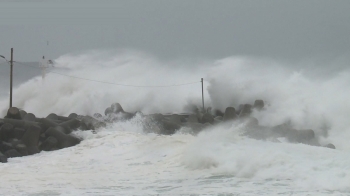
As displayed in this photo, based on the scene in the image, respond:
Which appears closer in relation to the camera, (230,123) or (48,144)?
(48,144)

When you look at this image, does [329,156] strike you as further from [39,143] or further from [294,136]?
[39,143]

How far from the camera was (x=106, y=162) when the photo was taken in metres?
11.1

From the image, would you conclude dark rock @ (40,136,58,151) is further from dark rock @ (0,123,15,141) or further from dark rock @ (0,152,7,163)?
dark rock @ (0,152,7,163)

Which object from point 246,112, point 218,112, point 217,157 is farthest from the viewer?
point 218,112

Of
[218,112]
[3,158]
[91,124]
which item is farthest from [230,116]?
[218,112]

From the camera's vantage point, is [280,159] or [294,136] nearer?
[280,159]

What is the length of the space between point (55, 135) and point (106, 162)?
271cm

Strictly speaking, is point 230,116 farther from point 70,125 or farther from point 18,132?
point 18,132

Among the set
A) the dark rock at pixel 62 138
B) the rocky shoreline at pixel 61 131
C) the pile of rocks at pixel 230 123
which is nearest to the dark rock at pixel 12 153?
the rocky shoreline at pixel 61 131

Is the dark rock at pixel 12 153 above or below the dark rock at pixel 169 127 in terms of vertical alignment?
below

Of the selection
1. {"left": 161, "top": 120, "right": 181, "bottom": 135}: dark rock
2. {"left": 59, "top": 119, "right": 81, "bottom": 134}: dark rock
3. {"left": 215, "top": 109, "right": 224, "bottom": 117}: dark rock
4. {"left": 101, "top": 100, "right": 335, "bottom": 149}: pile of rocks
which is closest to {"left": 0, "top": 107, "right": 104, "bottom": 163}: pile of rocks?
{"left": 59, "top": 119, "right": 81, "bottom": 134}: dark rock

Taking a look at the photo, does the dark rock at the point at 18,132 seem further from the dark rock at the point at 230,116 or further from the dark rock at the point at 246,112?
the dark rock at the point at 246,112

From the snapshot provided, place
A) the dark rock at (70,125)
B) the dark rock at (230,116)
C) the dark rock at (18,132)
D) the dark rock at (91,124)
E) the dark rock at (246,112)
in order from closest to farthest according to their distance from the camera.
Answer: the dark rock at (18,132) → the dark rock at (70,125) → the dark rock at (91,124) → the dark rock at (230,116) → the dark rock at (246,112)

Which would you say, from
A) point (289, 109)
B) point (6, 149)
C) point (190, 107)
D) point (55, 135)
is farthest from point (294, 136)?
point (190, 107)
